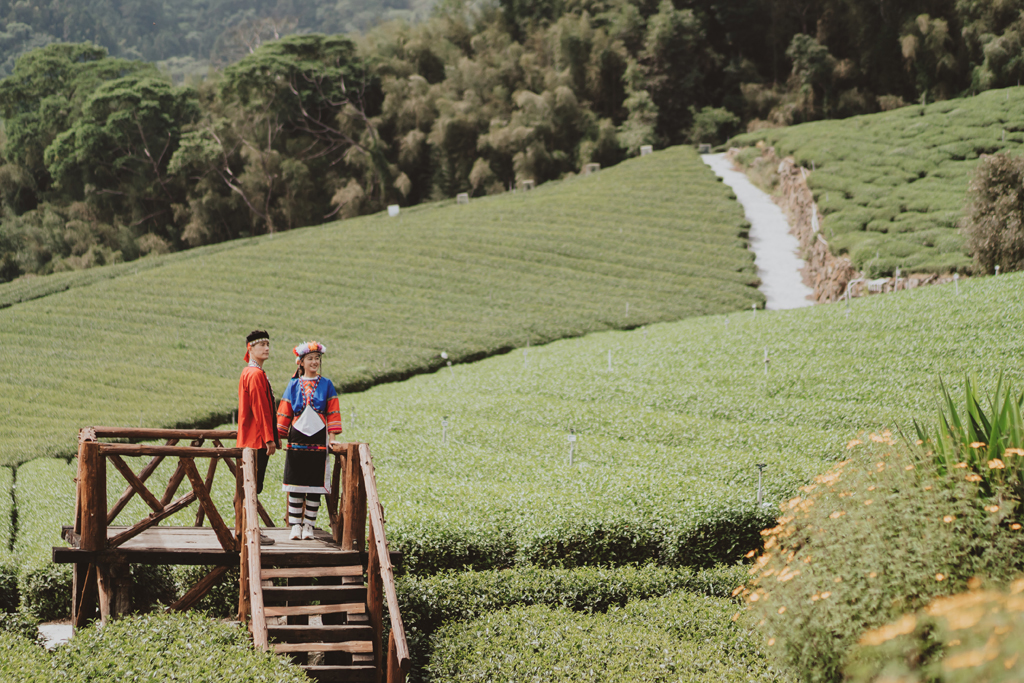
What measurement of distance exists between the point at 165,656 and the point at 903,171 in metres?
40.6

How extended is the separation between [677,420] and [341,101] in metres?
57.9

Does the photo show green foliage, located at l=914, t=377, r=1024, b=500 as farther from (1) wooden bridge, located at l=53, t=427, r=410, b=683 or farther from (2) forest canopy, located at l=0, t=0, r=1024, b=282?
(2) forest canopy, located at l=0, t=0, r=1024, b=282

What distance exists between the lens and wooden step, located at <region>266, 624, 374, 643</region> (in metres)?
7.48

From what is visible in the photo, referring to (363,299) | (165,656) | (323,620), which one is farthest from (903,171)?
(165,656)

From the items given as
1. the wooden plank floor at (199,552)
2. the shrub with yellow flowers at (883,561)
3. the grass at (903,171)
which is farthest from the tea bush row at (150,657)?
the grass at (903,171)

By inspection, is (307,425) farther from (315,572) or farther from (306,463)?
(315,572)


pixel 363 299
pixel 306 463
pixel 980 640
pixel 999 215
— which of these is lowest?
pixel 980 640

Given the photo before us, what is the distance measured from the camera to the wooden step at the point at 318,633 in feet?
24.5

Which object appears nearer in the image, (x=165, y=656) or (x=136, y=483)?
(x=165, y=656)

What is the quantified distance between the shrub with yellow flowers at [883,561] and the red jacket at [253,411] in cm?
564

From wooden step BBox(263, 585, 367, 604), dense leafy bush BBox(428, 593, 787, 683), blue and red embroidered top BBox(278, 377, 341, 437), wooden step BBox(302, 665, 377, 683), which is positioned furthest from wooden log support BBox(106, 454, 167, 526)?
dense leafy bush BBox(428, 593, 787, 683)

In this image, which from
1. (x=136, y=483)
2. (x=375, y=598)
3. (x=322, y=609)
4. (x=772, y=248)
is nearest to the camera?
(x=322, y=609)

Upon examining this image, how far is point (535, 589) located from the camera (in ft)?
31.2

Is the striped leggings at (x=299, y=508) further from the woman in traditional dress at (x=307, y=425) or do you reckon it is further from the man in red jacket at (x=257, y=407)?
the man in red jacket at (x=257, y=407)
